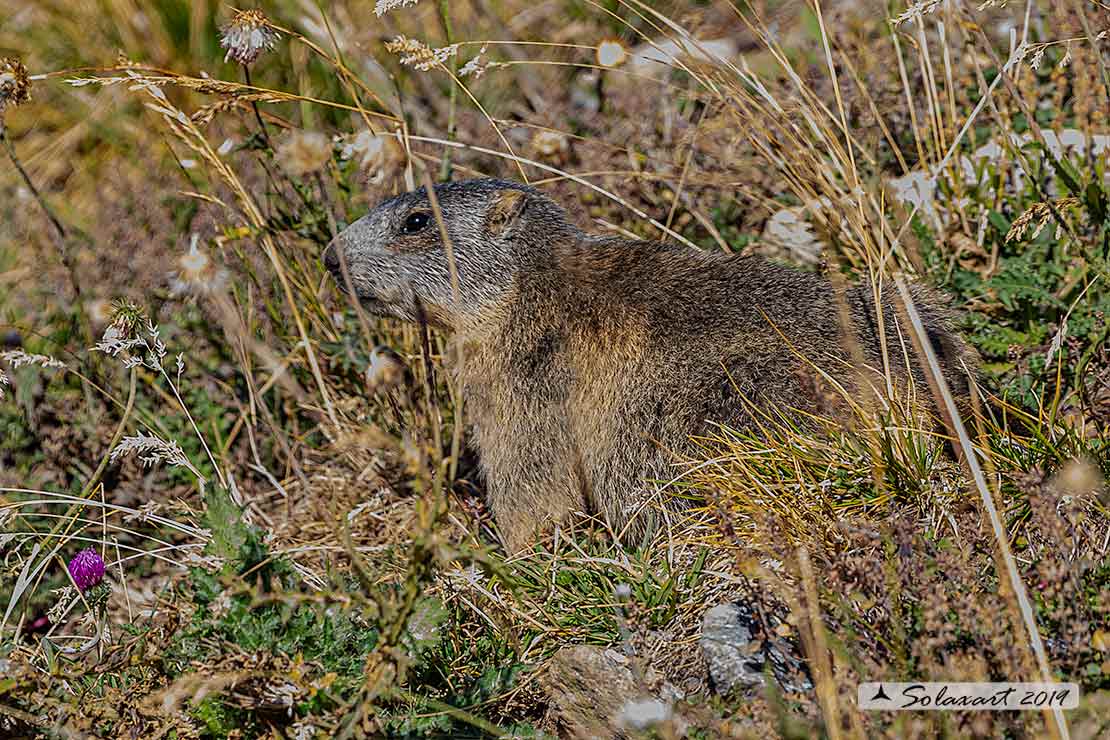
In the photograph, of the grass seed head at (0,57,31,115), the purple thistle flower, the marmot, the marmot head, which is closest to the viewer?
the purple thistle flower

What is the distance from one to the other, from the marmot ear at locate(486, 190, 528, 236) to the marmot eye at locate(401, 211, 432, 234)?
275 millimetres

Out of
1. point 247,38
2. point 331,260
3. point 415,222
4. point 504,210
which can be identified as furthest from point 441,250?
point 247,38

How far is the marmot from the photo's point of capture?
13.9ft

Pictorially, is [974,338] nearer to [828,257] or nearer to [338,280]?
[828,257]

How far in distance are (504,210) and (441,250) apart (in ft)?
1.09

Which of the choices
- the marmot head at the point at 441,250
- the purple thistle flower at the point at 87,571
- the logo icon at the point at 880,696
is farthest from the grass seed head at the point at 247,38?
the logo icon at the point at 880,696

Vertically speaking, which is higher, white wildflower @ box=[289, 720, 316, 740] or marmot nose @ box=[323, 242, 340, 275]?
marmot nose @ box=[323, 242, 340, 275]

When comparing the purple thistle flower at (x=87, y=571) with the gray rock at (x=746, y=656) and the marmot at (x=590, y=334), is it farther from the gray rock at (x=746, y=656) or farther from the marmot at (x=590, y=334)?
the gray rock at (x=746, y=656)

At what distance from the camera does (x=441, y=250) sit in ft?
16.1

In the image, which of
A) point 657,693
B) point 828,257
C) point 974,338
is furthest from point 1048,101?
point 657,693

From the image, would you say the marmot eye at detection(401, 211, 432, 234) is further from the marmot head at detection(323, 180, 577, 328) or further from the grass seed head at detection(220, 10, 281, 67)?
the grass seed head at detection(220, 10, 281, 67)

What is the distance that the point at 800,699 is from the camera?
9.29 ft

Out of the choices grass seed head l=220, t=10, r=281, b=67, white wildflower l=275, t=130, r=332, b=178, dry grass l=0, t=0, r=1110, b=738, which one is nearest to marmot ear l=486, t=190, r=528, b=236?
dry grass l=0, t=0, r=1110, b=738

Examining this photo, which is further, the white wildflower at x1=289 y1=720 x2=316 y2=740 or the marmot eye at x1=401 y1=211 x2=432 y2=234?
the marmot eye at x1=401 y1=211 x2=432 y2=234
